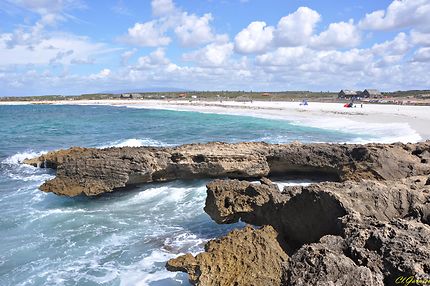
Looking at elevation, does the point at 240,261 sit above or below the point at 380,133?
above

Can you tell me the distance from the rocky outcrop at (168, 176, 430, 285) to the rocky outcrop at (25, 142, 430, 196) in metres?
3.73

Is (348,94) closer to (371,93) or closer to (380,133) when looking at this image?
(371,93)

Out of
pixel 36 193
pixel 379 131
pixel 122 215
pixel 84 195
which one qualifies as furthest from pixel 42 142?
pixel 379 131

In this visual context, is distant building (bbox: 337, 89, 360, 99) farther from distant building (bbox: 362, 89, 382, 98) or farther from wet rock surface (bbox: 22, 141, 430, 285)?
wet rock surface (bbox: 22, 141, 430, 285)

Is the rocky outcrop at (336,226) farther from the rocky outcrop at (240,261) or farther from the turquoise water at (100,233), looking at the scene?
the turquoise water at (100,233)

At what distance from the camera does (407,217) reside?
7.12 meters

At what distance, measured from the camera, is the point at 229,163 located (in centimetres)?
1462

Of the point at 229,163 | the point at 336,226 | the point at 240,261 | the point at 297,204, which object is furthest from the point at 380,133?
the point at 240,261

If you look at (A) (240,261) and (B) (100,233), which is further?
(B) (100,233)

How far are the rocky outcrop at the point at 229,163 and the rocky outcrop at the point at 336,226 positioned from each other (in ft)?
12.2

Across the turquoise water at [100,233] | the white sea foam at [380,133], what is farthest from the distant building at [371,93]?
the turquoise water at [100,233]

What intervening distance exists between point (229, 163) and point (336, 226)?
25.6 feet

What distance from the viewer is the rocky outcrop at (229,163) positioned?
1359 cm

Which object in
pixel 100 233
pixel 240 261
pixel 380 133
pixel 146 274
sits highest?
pixel 240 261
